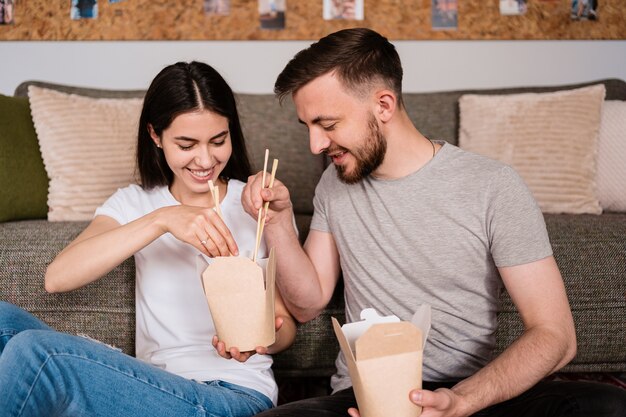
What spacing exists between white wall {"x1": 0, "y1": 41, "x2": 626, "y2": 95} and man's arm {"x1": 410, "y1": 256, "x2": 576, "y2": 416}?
5.58 ft

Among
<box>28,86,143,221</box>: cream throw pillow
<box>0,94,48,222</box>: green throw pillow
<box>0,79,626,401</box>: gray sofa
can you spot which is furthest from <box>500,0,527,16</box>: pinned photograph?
<box>0,94,48,222</box>: green throw pillow

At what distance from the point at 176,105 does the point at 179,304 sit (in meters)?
0.42

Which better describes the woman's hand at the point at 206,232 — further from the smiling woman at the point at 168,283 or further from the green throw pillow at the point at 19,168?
the green throw pillow at the point at 19,168

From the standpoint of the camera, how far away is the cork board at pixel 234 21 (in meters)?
2.71

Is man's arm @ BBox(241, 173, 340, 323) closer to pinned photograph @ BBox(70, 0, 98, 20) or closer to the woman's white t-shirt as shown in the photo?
the woman's white t-shirt

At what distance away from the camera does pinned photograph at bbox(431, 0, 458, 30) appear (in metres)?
2.75

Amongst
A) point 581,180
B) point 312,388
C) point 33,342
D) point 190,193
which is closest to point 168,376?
point 33,342

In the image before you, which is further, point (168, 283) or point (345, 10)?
point (345, 10)

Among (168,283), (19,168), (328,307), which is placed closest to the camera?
(168,283)

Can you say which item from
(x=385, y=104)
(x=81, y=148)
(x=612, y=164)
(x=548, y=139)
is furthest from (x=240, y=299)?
(x=612, y=164)

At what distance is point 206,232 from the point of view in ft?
4.00

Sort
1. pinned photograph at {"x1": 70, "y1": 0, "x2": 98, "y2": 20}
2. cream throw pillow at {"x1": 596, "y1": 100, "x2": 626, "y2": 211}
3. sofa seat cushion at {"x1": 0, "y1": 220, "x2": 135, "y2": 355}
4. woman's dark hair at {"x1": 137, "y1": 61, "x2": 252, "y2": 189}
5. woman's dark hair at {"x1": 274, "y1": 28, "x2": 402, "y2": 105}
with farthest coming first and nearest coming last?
pinned photograph at {"x1": 70, "y1": 0, "x2": 98, "y2": 20} → cream throw pillow at {"x1": 596, "y1": 100, "x2": 626, "y2": 211} → sofa seat cushion at {"x1": 0, "y1": 220, "x2": 135, "y2": 355} → woman's dark hair at {"x1": 137, "y1": 61, "x2": 252, "y2": 189} → woman's dark hair at {"x1": 274, "y1": 28, "x2": 402, "y2": 105}

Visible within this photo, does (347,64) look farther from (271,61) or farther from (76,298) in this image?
(271,61)

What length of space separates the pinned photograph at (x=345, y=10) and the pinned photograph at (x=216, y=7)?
39cm
